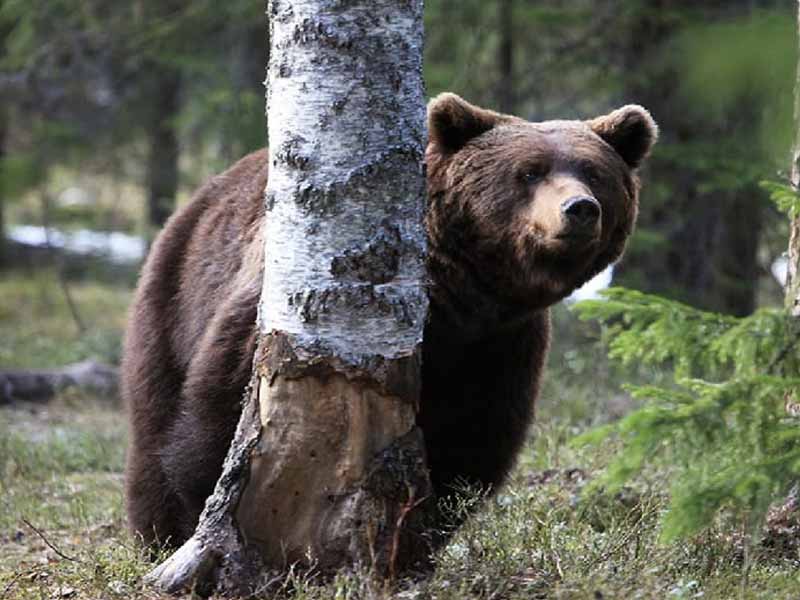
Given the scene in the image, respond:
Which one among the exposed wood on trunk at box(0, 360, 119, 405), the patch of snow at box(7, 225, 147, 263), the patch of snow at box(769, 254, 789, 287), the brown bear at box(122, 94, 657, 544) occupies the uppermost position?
the brown bear at box(122, 94, 657, 544)

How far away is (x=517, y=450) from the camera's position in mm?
5641

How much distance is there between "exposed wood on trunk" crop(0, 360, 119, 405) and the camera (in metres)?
10.8

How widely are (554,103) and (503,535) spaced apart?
36.7ft

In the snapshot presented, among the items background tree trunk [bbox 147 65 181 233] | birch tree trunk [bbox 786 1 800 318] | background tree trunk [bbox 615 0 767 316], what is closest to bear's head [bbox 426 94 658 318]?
birch tree trunk [bbox 786 1 800 318]

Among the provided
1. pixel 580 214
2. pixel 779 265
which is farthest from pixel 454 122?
pixel 779 265

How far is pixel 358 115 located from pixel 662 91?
7.76m

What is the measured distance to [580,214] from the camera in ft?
16.0

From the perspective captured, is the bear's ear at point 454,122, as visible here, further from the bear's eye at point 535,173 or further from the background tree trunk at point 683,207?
the background tree trunk at point 683,207

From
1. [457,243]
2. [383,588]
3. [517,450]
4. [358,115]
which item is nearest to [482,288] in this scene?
[457,243]

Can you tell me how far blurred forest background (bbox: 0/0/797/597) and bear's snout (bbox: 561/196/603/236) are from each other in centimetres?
277

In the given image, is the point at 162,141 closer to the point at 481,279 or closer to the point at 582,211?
the point at 481,279

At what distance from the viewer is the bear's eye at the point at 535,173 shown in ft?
17.4

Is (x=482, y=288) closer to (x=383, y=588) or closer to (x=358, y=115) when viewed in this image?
(x=358, y=115)

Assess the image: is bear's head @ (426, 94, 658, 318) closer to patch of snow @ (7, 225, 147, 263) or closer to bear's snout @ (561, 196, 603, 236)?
bear's snout @ (561, 196, 603, 236)
